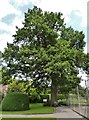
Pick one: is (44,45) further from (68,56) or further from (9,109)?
(9,109)

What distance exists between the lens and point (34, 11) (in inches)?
1593

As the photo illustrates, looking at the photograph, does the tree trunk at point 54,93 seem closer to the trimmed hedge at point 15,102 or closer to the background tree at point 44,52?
the background tree at point 44,52

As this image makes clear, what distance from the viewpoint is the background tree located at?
117 feet

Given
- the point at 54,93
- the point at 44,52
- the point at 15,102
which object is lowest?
the point at 15,102

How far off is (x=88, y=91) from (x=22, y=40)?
22.0m

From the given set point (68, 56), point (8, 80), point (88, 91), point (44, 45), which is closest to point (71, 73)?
point (68, 56)

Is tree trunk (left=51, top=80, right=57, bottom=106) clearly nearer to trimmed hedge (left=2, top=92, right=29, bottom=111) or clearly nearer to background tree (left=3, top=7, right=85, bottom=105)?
background tree (left=3, top=7, right=85, bottom=105)

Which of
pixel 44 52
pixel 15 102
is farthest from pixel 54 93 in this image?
pixel 15 102

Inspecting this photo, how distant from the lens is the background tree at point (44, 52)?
35594 mm

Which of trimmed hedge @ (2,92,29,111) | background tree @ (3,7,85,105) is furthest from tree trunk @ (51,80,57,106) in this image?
trimmed hedge @ (2,92,29,111)

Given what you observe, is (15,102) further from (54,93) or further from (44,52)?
(54,93)

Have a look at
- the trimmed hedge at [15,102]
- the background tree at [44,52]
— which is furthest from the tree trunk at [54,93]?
the trimmed hedge at [15,102]

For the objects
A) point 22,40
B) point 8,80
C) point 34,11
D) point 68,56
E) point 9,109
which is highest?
point 34,11

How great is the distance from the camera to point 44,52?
36.2 metres
